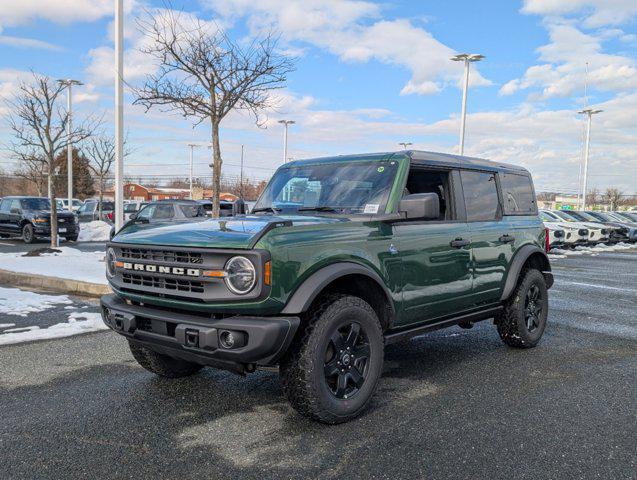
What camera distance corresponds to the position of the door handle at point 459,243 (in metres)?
4.77

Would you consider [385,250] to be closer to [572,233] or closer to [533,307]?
[533,307]

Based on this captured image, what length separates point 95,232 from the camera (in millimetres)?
23406

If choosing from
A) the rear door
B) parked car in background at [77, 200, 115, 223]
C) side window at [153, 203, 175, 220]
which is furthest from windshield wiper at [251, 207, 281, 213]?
parked car in background at [77, 200, 115, 223]

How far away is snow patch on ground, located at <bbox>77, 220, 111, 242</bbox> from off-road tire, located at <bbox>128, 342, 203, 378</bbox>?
1827 centimetres

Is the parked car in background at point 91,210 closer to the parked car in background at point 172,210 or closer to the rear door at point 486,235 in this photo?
the parked car in background at point 172,210

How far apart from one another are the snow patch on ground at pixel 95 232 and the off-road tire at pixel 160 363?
18.3m

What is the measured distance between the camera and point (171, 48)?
11.5 m

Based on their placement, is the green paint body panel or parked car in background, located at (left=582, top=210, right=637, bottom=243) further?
parked car in background, located at (left=582, top=210, right=637, bottom=243)

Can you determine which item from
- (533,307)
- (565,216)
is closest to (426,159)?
(533,307)

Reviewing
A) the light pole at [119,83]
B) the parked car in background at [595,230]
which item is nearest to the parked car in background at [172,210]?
the light pole at [119,83]

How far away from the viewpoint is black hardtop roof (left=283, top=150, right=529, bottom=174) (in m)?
4.71

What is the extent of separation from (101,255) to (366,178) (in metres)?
10.8

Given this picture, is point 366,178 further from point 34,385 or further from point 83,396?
point 34,385

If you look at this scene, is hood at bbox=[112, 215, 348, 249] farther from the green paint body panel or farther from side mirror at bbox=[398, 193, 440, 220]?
side mirror at bbox=[398, 193, 440, 220]
